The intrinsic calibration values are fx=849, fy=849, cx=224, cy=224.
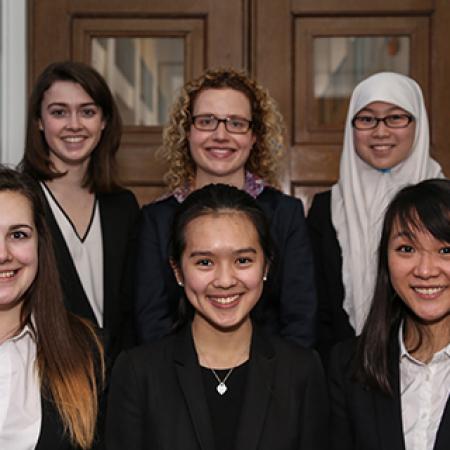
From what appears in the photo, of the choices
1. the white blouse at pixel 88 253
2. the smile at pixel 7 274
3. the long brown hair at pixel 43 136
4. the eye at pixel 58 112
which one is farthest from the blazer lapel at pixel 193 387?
the eye at pixel 58 112

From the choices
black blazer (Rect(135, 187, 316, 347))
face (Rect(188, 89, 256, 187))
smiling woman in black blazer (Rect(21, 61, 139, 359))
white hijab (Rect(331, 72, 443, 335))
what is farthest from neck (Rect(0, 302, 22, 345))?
white hijab (Rect(331, 72, 443, 335))

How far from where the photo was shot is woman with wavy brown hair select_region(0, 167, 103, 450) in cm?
205

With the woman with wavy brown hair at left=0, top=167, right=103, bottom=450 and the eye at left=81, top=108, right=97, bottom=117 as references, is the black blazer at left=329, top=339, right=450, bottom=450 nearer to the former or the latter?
the woman with wavy brown hair at left=0, top=167, right=103, bottom=450

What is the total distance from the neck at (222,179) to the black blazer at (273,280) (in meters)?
0.13

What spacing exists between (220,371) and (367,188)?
1067mm

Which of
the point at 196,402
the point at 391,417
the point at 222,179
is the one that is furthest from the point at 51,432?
the point at 222,179

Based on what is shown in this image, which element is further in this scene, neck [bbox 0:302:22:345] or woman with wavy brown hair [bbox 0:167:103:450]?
neck [bbox 0:302:22:345]

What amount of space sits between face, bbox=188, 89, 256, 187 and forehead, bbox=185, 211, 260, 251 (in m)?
0.50

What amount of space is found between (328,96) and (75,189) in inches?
47.5

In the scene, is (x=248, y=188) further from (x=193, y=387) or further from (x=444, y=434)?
(x=444, y=434)

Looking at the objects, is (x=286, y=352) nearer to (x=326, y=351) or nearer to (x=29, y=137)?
(x=326, y=351)

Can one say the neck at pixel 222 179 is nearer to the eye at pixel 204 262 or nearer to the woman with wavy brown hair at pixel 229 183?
the woman with wavy brown hair at pixel 229 183

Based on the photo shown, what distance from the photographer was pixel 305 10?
3.52 m

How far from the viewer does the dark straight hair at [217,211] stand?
2.28 m
